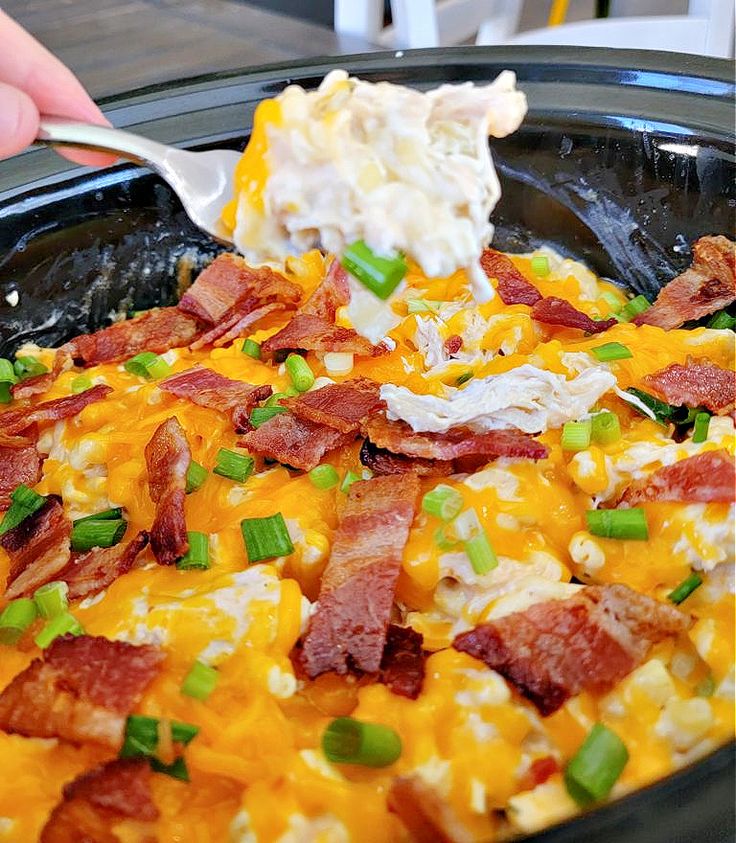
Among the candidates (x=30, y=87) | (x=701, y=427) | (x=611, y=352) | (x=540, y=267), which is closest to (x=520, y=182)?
(x=540, y=267)

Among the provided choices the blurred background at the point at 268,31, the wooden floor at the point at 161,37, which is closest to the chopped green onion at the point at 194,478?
the blurred background at the point at 268,31

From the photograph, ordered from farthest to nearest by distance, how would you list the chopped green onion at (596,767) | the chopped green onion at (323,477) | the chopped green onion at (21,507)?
1. the chopped green onion at (21,507)
2. the chopped green onion at (323,477)
3. the chopped green onion at (596,767)

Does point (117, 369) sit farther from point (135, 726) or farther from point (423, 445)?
point (135, 726)

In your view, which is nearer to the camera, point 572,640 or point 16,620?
point 572,640

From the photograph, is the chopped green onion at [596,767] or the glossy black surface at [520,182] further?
the glossy black surface at [520,182]

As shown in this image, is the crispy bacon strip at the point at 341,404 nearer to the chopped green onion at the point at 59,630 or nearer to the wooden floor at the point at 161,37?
the chopped green onion at the point at 59,630

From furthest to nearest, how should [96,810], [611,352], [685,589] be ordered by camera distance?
[611,352] < [685,589] < [96,810]

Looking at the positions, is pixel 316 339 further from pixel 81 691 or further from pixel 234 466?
pixel 81 691

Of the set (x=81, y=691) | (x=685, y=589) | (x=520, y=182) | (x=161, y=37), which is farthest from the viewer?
(x=161, y=37)
